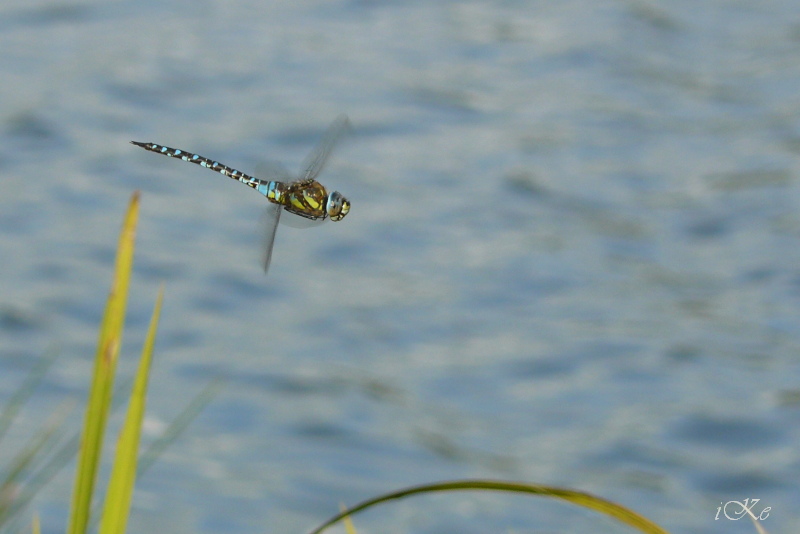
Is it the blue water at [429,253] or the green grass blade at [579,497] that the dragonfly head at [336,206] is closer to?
the green grass blade at [579,497]

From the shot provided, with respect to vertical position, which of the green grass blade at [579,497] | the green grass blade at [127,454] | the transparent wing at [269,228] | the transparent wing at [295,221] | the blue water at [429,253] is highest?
the blue water at [429,253]

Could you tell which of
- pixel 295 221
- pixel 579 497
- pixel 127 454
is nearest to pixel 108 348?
pixel 127 454

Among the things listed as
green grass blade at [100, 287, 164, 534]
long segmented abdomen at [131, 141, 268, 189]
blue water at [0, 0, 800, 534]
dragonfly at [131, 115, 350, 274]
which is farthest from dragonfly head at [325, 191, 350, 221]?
blue water at [0, 0, 800, 534]

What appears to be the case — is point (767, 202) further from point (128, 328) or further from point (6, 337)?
point (6, 337)

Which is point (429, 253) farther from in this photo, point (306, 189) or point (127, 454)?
point (127, 454)

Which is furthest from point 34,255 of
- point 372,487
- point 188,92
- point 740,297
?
point 740,297

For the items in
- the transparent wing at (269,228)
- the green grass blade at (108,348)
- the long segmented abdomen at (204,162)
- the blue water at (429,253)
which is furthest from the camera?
the blue water at (429,253)

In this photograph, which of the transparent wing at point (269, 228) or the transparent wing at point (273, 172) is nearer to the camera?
the transparent wing at point (269, 228)

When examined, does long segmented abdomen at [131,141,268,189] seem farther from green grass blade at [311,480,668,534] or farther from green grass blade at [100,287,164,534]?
green grass blade at [311,480,668,534]

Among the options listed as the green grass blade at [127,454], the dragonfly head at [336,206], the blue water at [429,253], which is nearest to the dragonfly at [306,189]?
the dragonfly head at [336,206]
